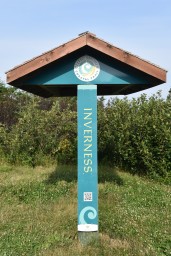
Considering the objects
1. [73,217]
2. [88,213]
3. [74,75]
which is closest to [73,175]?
[73,217]

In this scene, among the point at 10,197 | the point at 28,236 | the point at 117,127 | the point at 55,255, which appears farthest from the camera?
the point at 117,127

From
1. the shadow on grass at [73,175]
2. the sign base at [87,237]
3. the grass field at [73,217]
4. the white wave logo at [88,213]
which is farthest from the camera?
the shadow on grass at [73,175]

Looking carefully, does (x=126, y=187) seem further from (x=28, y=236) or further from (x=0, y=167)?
(x=0, y=167)

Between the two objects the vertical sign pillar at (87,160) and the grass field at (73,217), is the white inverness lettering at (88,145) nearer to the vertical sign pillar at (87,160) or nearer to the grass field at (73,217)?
the vertical sign pillar at (87,160)

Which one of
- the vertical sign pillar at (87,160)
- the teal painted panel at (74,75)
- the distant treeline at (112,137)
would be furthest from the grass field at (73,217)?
the teal painted panel at (74,75)

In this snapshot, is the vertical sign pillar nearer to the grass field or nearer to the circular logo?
the circular logo

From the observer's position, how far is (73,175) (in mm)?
8406

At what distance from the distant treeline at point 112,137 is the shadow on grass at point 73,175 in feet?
1.88

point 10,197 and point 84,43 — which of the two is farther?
point 10,197

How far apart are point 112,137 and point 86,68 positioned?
15.2 feet

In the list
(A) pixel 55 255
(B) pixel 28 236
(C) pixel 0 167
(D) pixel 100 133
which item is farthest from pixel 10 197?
(D) pixel 100 133

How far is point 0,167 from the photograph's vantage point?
32.4 feet

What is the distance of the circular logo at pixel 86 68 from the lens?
502 cm

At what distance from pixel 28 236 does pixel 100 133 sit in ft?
18.4
